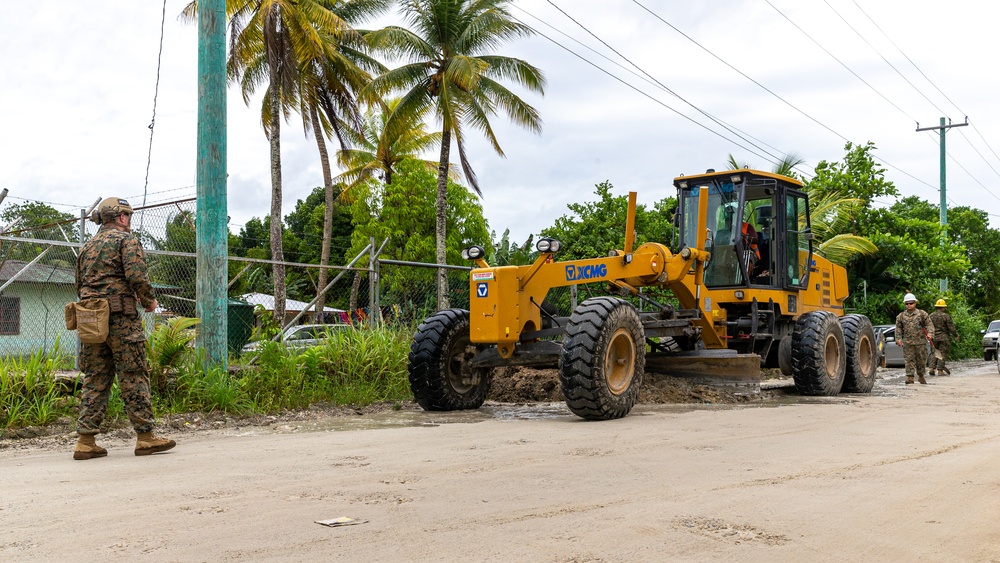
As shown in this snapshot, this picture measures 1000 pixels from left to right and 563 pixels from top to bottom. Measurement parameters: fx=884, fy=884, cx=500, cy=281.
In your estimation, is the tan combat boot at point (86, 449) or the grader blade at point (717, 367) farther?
the grader blade at point (717, 367)

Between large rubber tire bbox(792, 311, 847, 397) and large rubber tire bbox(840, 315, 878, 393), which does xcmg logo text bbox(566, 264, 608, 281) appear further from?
large rubber tire bbox(840, 315, 878, 393)

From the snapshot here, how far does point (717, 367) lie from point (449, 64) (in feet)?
59.7

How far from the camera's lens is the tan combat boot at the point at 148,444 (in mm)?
6577

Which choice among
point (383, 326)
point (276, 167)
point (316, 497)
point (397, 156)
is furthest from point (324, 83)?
point (316, 497)

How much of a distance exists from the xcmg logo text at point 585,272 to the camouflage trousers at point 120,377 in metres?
4.48

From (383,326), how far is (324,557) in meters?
8.28

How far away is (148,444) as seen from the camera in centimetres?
659

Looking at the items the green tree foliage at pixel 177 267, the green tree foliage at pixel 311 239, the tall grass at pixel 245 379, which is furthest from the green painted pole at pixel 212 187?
the green tree foliage at pixel 311 239

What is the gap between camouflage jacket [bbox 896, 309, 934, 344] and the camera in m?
17.2

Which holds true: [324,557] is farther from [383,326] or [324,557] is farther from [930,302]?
[930,302]

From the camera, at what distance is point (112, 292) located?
22.1ft

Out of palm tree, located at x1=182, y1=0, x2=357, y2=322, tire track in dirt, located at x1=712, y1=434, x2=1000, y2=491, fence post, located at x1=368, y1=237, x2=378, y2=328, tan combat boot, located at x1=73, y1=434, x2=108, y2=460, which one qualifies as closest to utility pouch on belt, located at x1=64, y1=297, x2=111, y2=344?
tan combat boot, located at x1=73, y1=434, x2=108, y2=460

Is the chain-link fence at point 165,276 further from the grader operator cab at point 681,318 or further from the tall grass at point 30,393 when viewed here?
the grader operator cab at point 681,318

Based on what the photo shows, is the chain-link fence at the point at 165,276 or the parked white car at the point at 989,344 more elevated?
the chain-link fence at the point at 165,276
